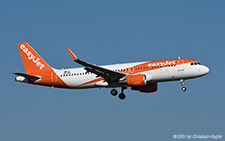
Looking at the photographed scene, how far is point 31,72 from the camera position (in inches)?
2285

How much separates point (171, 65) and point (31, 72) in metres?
18.8

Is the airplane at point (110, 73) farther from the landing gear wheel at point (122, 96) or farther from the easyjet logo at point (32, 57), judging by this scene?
the landing gear wheel at point (122, 96)

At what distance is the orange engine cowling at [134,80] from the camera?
51228 mm

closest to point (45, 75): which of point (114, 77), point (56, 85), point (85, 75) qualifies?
point (56, 85)

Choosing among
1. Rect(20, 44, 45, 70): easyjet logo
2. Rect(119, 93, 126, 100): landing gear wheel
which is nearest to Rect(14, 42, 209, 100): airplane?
Rect(20, 44, 45, 70): easyjet logo

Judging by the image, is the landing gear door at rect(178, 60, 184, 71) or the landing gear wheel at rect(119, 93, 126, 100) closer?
the landing gear door at rect(178, 60, 184, 71)

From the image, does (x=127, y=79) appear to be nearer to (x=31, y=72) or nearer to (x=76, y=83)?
(x=76, y=83)

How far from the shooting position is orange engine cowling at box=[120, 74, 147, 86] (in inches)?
2017

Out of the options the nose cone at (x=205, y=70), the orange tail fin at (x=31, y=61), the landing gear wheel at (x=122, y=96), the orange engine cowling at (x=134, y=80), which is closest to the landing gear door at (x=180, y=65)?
the nose cone at (x=205, y=70)

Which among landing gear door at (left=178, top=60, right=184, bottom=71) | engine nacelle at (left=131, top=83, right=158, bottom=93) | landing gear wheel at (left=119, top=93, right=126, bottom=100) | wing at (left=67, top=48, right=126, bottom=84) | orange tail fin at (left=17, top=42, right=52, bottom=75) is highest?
orange tail fin at (left=17, top=42, right=52, bottom=75)

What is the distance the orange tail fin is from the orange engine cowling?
35.9 feet

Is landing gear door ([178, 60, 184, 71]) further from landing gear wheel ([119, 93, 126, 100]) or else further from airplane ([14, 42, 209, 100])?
landing gear wheel ([119, 93, 126, 100])

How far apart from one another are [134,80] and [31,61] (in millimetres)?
15407

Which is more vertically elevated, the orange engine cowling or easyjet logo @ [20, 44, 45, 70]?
easyjet logo @ [20, 44, 45, 70]
